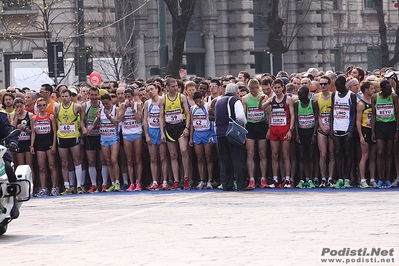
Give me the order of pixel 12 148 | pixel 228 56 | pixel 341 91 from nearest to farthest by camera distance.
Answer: pixel 12 148 → pixel 341 91 → pixel 228 56

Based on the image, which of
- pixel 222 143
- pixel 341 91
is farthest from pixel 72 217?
pixel 341 91

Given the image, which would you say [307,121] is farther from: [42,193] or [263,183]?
[42,193]

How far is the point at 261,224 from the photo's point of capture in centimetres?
1507

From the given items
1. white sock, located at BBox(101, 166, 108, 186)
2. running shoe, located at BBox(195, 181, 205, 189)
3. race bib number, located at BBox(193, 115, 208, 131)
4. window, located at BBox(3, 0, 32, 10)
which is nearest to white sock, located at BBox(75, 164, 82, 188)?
white sock, located at BBox(101, 166, 108, 186)

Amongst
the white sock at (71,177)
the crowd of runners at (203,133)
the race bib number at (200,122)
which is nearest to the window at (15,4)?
the crowd of runners at (203,133)

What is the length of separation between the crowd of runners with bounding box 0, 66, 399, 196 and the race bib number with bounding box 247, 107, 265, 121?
0.02 m

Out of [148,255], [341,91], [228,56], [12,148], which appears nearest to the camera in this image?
[148,255]

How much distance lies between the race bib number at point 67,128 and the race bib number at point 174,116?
1.78 metres

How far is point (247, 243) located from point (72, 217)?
508 centimetres

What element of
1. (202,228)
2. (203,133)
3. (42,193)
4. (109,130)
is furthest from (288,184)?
(202,228)

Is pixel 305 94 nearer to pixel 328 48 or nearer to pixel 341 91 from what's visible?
pixel 341 91

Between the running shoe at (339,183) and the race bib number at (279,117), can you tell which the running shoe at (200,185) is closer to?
the race bib number at (279,117)

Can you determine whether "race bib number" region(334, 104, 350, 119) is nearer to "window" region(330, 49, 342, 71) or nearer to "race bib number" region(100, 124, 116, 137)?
"race bib number" region(100, 124, 116, 137)

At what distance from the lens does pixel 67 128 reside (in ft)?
74.8
